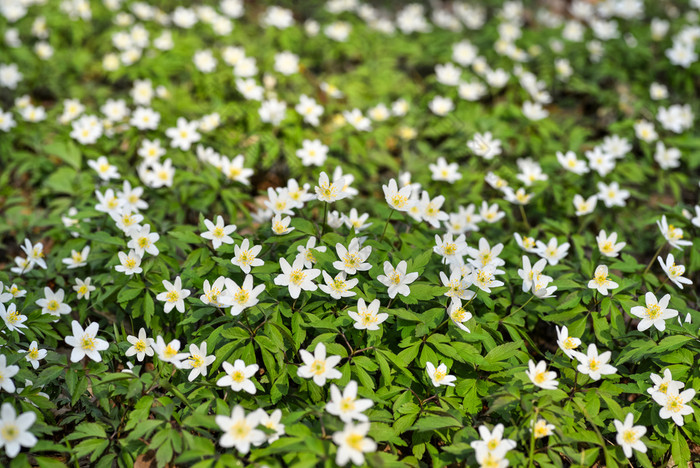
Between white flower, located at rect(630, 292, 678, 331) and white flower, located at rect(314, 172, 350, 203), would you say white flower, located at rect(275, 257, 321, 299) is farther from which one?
white flower, located at rect(630, 292, 678, 331)

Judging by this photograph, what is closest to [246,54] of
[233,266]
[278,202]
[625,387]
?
[278,202]

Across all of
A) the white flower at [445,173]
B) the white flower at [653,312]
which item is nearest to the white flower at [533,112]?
the white flower at [445,173]

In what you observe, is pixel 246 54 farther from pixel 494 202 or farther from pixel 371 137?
pixel 494 202

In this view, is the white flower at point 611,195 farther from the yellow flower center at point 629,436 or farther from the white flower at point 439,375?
the white flower at point 439,375

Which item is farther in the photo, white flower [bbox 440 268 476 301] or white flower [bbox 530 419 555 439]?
white flower [bbox 440 268 476 301]

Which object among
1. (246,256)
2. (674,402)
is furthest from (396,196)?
(674,402)

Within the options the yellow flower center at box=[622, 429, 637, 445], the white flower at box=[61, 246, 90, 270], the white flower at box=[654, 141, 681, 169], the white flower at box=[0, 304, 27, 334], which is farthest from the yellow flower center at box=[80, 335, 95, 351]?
the white flower at box=[654, 141, 681, 169]
